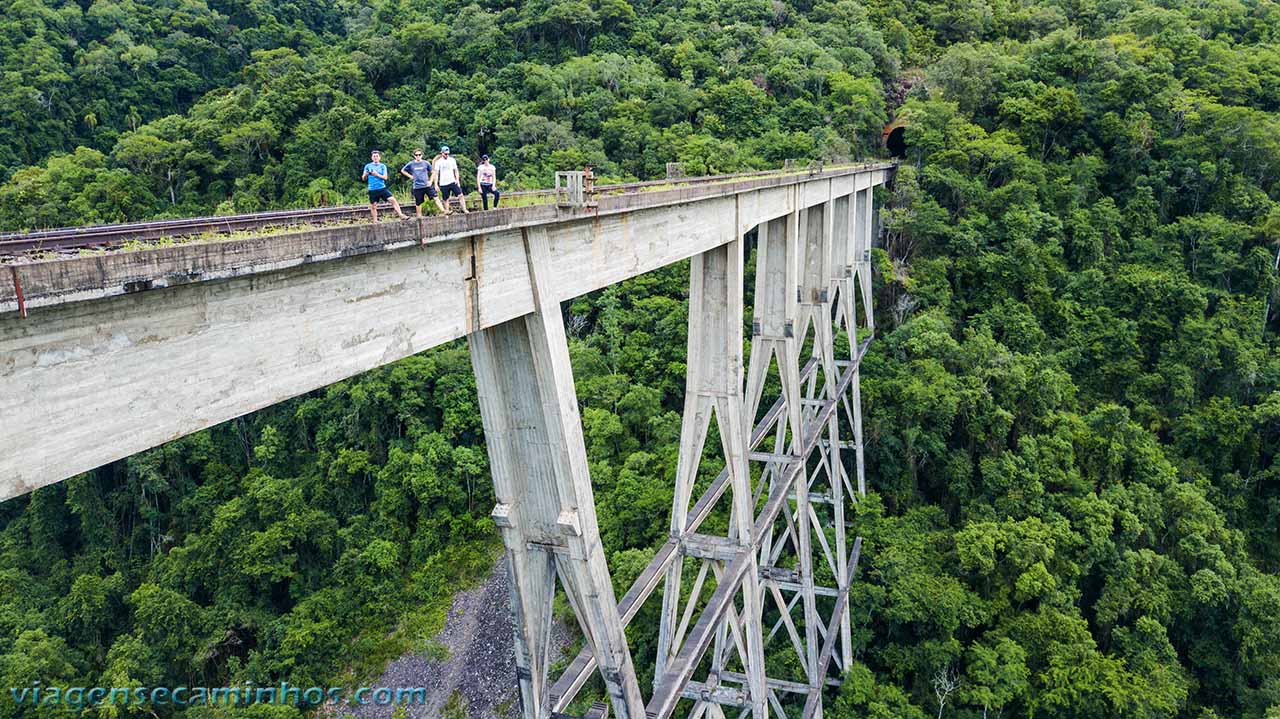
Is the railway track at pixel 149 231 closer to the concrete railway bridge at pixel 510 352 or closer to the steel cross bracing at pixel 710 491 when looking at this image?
the concrete railway bridge at pixel 510 352

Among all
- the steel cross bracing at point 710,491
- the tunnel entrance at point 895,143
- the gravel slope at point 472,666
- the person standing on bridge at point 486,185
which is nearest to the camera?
the steel cross bracing at point 710,491

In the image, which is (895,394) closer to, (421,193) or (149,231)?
(421,193)

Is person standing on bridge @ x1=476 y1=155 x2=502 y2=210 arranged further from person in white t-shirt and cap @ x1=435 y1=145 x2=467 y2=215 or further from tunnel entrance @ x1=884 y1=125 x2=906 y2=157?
tunnel entrance @ x1=884 y1=125 x2=906 y2=157


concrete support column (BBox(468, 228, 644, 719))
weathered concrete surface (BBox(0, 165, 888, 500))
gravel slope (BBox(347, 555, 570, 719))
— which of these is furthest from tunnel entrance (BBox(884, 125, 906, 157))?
concrete support column (BBox(468, 228, 644, 719))

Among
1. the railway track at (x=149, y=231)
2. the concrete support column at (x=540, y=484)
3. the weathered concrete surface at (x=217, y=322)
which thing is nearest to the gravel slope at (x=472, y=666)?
the concrete support column at (x=540, y=484)

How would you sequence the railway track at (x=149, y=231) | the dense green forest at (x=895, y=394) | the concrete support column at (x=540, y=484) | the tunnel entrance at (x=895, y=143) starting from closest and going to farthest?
the railway track at (x=149, y=231)
the concrete support column at (x=540, y=484)
the dense green forest at (x=895, y=394)
the tunnel entrance at (x=895, y=143)

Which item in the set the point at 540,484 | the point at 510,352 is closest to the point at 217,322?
the point at 510,352

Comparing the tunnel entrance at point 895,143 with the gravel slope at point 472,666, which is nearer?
the gravel slope at point 472,666
